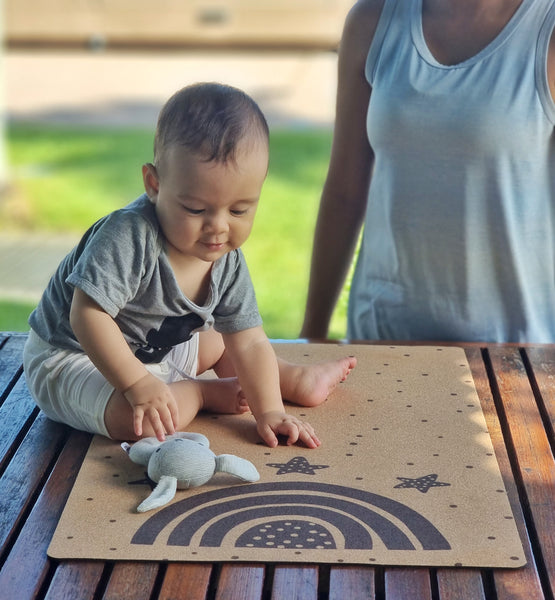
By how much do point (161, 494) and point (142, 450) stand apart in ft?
0.35

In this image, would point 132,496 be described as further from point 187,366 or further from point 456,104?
point 456,104

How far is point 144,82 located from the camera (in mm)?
7477

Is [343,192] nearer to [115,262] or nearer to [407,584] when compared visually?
[115,262]

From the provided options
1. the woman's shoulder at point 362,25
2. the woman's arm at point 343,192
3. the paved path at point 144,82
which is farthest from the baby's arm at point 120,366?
the paved path at point 144,82

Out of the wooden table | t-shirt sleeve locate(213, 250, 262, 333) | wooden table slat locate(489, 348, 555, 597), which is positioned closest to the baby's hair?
t-shirt sleeve locate(213, 250, 262, 333)

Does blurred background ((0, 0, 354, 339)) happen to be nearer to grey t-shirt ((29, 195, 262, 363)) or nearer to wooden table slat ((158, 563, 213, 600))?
grey t-shirt ((29, 195, 262, 363))

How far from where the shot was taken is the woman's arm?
6.38 ft

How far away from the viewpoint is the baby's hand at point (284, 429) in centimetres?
140

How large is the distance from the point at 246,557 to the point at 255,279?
12.2 ft

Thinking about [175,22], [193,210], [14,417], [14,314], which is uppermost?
[193,210]

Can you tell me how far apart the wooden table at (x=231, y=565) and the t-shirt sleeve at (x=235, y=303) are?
0.86ft

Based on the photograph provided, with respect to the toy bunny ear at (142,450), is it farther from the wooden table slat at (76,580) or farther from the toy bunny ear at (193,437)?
the wooden table slat at (76,580)

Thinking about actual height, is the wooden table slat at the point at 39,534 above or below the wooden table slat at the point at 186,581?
below

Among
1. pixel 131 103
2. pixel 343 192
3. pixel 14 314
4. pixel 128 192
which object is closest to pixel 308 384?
pixel 343 192
